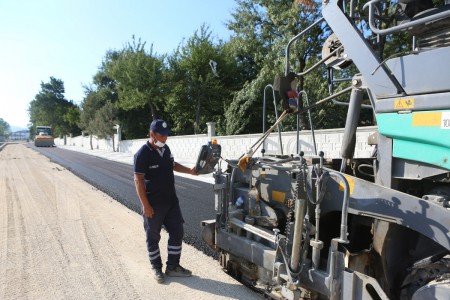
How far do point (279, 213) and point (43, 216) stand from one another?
5159 mm

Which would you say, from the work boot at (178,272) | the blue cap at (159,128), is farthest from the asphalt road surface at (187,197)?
the blue cap at (159,128)

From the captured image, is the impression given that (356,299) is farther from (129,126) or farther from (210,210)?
(129,126)

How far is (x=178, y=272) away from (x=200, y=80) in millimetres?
20021

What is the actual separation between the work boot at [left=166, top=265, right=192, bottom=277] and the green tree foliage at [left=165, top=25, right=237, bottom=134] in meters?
19.2

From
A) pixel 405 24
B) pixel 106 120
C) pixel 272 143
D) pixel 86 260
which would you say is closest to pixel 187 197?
pixel 86 260

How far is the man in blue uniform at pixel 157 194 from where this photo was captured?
3801 millimetres

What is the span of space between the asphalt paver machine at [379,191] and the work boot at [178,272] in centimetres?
92

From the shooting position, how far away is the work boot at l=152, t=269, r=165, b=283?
3.77 metres

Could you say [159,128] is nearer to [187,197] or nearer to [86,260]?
[86,260]

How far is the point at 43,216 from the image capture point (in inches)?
262

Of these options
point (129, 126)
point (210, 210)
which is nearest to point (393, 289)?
point (210, 210)

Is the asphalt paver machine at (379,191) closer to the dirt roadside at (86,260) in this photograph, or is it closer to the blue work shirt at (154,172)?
the dirt roadside at (86,260)

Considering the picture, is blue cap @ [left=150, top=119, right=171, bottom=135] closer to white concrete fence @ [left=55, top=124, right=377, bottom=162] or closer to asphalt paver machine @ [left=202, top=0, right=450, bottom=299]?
asphalt paver machine @ [left=202, top=0, right=450, bottom=299]

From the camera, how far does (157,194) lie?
390 cm
